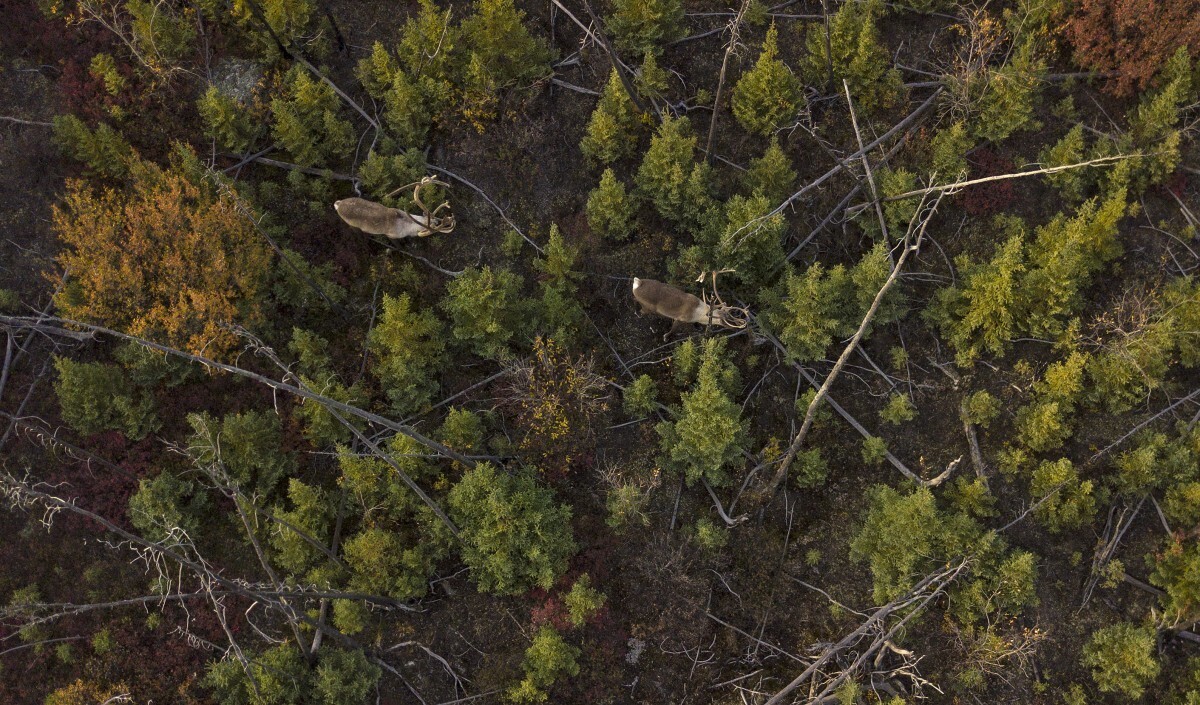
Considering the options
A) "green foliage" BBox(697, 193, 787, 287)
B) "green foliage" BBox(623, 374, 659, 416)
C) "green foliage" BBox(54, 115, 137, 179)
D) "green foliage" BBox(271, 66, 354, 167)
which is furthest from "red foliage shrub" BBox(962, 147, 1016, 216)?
"green foliage" BBox(54, 115, 137, 179)

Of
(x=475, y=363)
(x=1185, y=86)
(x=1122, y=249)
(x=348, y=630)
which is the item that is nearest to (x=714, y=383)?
(x=475, y=363)

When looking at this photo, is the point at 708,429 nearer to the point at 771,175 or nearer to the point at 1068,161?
the point at 771,175

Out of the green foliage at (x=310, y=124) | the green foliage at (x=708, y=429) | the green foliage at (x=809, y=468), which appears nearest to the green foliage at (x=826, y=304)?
the green foliage at (x=708, y=429)

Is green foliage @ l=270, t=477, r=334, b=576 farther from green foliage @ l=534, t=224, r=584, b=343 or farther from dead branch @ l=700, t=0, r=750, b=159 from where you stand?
dead branch @ l=700, t=0, r=750, b=159

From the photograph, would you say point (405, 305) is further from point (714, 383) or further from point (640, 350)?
point (714, 383)

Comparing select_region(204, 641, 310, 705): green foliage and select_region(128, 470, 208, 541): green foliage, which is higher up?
select_region(128, 470, 208, 541): green foliage

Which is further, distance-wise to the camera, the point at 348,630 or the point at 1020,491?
the point at 1020,491
